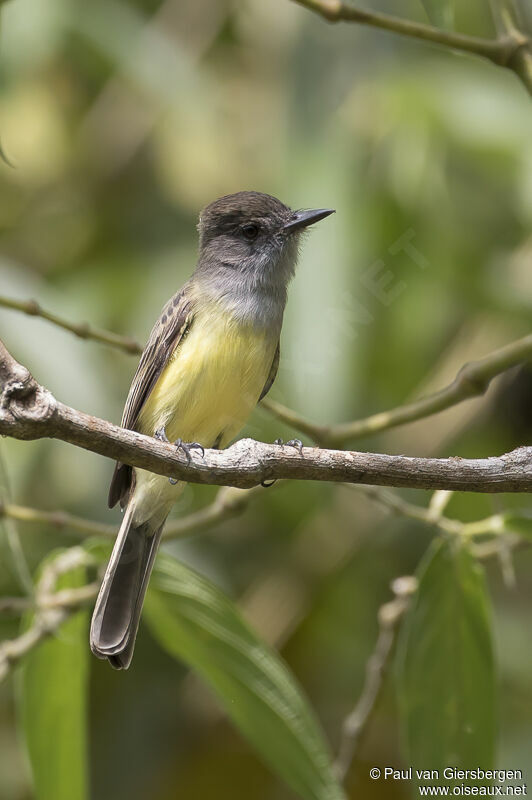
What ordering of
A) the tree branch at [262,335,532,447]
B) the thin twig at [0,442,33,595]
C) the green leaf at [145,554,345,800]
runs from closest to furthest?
the tree branch at [262,335,532,447] → the thin twig at [0,442,33,595] → the green leaf at [145,554,345,800]

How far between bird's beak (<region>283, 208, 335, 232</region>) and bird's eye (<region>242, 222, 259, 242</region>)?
0.44 feet

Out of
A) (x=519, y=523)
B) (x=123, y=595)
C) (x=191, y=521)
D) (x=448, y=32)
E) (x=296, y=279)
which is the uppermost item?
(x=296, y=279)

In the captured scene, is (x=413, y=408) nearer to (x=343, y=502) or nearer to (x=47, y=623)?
(x=47, y=623)

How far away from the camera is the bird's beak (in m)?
3.48

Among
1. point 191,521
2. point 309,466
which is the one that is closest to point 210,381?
point 191,521

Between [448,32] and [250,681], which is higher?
[448,32]

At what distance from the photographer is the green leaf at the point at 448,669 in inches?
109

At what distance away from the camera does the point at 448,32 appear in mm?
2818

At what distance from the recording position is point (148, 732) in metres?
4.50

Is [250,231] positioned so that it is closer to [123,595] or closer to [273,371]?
[273,371]

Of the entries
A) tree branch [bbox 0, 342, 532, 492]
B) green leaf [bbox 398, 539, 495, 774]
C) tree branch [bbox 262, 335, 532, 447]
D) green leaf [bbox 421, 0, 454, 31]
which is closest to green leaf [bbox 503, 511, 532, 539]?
green leaf [bbox 398, 539, 495, 774]

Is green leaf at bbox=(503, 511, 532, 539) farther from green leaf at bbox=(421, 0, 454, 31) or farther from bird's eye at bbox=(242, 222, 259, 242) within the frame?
bird's eye at bbox=(242, 222, 259, 242)

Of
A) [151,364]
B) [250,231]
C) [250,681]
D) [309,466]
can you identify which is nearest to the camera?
[309,466]

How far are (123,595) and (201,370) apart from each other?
708mm
